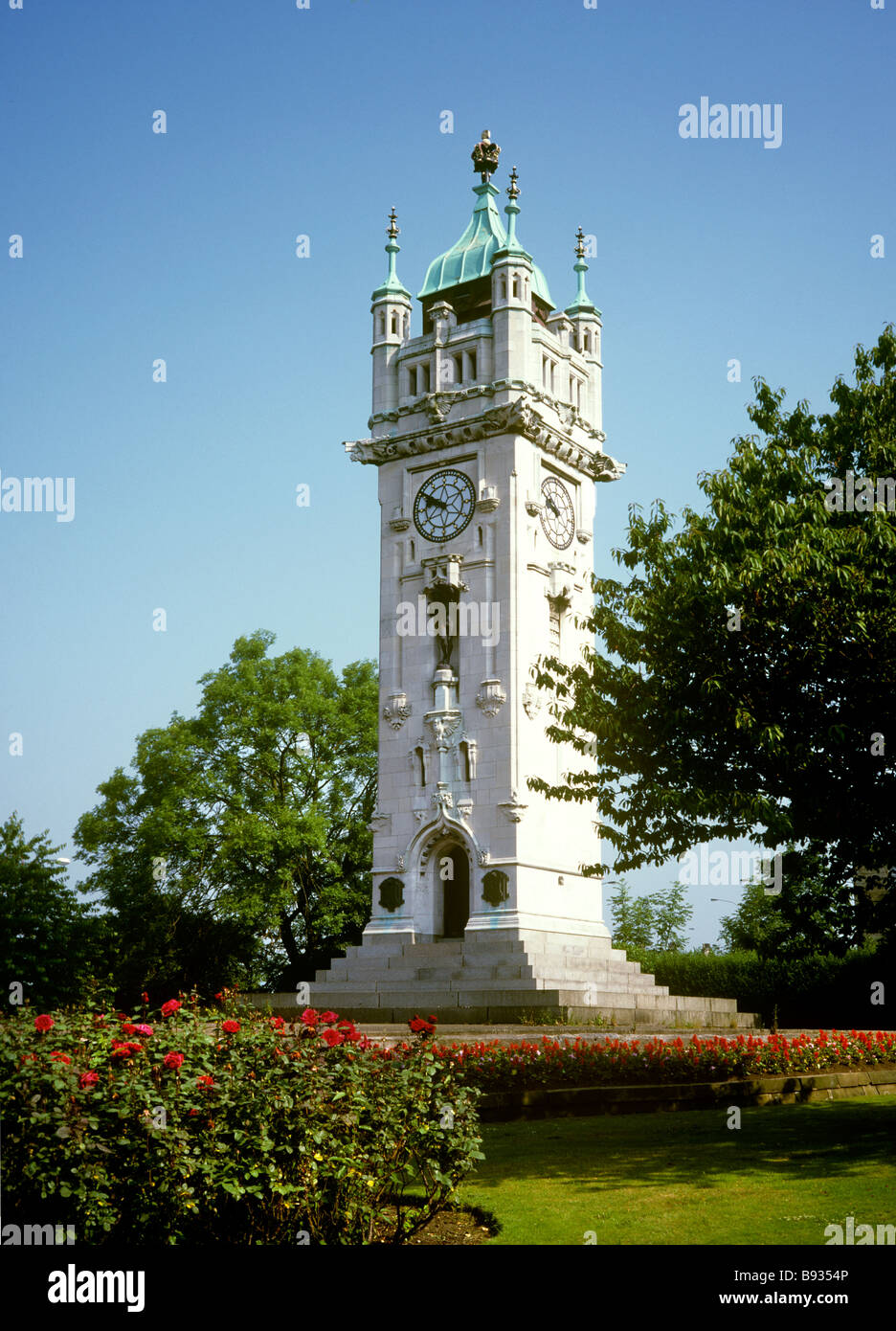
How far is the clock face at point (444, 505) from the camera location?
139 feet

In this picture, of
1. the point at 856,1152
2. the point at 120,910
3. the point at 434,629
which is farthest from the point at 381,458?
the point at 856,1152

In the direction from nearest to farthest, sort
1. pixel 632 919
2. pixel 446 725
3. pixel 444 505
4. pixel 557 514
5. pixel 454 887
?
pixel 446 725, pixel 454 887, pixel 444 505, pixel 557 514, pixel 632 919

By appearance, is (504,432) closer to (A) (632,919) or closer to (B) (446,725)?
(B) (446,725)

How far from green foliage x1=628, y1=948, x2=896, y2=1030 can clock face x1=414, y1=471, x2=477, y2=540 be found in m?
17.5

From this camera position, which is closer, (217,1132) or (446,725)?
(217,1132)

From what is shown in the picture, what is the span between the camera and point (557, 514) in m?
43.6

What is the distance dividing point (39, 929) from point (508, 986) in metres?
12.8

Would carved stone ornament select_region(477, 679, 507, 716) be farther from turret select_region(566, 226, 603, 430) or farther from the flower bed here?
the flower bed

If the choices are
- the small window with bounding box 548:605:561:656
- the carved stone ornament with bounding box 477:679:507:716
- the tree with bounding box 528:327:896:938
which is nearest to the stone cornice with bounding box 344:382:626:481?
the small window with bounding box 548:605:561:656

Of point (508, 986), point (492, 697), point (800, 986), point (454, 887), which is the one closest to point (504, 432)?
point (492, 697)

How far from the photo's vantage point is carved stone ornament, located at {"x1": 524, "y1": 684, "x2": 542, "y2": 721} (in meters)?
39.6

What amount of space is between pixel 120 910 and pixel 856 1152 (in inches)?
1501

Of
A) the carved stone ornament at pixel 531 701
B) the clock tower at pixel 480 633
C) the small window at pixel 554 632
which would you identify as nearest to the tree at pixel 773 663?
the clock tower at pixel 480 633

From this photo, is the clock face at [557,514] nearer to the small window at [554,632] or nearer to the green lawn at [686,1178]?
the small window at [554,632]
